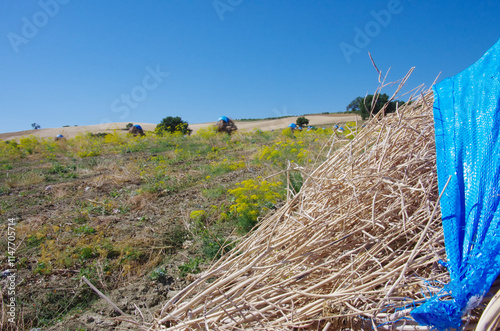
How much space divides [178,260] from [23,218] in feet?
9.40

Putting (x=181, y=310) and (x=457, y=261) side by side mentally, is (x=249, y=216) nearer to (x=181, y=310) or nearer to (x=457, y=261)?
(x=181, y=310)

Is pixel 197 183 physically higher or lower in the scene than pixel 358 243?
higher

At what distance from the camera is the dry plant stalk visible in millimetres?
1355

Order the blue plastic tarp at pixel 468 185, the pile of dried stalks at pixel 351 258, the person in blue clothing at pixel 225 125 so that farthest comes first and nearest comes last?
the person in blue clothing at pixel 225 125, the pile of dried stalks at pixel 351 258, the blue plastic tarp at pixel 468 185

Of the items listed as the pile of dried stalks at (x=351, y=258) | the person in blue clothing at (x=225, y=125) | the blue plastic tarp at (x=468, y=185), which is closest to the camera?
the blue plastic tarp at (x=468, y=185)

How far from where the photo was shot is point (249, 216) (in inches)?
142

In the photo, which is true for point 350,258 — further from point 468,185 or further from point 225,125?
point 225,125

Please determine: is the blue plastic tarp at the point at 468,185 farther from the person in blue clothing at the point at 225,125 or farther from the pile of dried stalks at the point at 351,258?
the person in blue clothing at the point at 225,125

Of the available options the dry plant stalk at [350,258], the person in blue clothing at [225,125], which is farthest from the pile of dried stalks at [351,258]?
the person in blue clothing at [225,125]

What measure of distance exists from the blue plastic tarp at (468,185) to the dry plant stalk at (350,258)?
11 centimetres

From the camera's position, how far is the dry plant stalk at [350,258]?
1355 mm

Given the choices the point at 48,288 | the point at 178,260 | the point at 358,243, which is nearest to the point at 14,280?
the point at 48,288

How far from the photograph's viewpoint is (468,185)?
4.44ft

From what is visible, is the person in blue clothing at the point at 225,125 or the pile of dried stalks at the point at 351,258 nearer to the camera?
the pile of dried stalks at the point at 351,258
